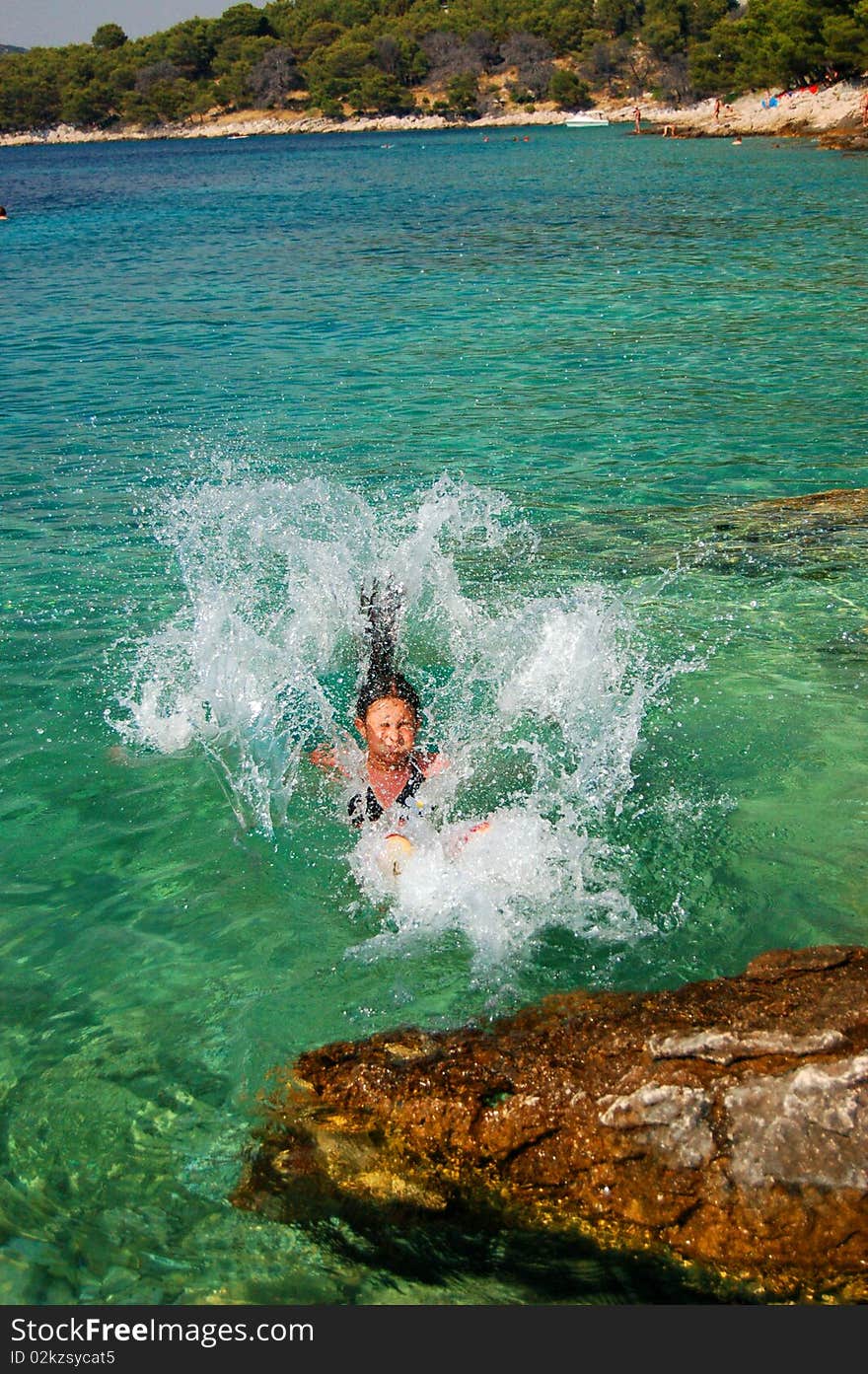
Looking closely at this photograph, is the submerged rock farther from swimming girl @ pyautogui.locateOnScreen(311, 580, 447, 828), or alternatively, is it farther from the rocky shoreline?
the rocky shoreline

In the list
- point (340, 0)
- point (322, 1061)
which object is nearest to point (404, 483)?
point (322, 1061)

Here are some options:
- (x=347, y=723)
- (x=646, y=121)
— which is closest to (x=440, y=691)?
(x=347, y=723)

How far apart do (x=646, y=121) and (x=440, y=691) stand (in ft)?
353

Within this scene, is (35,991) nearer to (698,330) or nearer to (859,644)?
(859,644)

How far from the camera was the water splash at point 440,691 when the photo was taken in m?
5.88

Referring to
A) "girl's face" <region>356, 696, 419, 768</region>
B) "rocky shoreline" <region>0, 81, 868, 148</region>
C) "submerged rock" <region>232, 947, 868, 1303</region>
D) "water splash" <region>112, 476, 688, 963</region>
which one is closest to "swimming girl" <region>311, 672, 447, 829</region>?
"girl's face" <region>356, 696, 419, 768</region>

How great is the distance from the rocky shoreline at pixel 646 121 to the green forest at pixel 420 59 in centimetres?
165

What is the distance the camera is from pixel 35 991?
5391mm

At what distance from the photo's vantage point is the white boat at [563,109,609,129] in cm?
10644

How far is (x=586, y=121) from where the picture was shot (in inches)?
4313

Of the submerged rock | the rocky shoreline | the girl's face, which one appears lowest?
the submerged rock

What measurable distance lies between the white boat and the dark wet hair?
359 feet

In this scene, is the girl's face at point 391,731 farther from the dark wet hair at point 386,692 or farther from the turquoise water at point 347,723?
the turquoise water at point 347,723

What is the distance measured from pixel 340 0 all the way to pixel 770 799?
7624 inches
